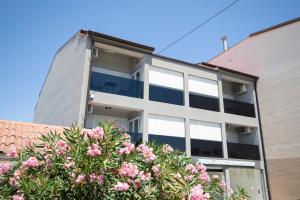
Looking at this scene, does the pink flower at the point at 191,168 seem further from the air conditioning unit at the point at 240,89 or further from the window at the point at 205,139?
the air conditioning unit at the point at 240,89

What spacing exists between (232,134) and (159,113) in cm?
745

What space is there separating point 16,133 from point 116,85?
233 inches

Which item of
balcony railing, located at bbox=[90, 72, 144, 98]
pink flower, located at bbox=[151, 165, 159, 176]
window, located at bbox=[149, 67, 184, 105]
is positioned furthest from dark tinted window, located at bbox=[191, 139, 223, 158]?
pink flower, located at bbox=[151, 165, 159, 176]

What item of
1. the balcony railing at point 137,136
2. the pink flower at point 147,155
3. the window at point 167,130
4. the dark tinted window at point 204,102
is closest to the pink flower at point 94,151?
the pink flower at point 147,155

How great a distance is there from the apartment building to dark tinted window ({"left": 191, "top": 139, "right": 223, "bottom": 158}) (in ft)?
0.20

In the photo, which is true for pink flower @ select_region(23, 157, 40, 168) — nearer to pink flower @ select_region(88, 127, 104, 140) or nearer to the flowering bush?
the flowering bush

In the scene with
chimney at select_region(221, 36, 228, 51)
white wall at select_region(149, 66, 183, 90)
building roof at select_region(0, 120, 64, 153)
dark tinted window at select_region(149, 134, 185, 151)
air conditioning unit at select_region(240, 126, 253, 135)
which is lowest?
building roof at select_region(0, 120, 64, 153)

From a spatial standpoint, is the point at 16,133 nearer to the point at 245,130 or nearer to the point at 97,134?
the point at 97,134

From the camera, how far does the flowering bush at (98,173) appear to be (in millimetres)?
4109

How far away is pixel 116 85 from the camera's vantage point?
47.1ft

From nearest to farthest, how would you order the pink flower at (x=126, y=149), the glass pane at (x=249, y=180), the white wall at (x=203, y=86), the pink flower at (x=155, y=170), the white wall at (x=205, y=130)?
the pink flower at (x=126, y=149) → the pink flower at (x=155, y=170) → the white wall at (x=205, y=130) → the glass pane at (x=249, y=180) → the white wall at (x=203, y=86)

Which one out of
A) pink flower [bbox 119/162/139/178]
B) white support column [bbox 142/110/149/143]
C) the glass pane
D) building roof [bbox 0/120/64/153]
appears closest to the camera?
pink flower [bbox 119/162/139/178]

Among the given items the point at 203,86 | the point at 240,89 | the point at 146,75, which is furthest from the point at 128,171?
the point at 240,89

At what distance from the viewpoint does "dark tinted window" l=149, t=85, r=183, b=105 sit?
15.2 m
